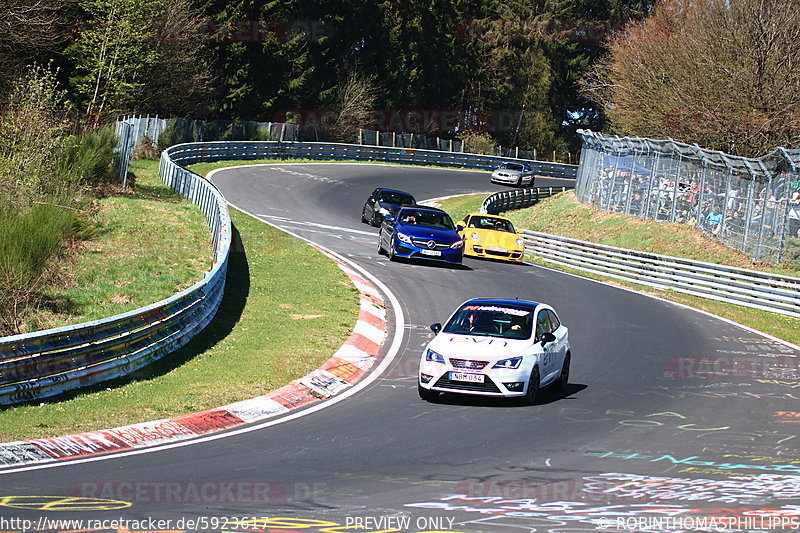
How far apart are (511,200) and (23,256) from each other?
3230 cm

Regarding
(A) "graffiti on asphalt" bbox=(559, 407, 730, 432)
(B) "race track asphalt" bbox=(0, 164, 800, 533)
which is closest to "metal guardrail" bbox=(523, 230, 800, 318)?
(B) "race track asphalt" bbox=(0, 164, 800, 533)

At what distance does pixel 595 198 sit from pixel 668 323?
20.5 meters

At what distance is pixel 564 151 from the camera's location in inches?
3794

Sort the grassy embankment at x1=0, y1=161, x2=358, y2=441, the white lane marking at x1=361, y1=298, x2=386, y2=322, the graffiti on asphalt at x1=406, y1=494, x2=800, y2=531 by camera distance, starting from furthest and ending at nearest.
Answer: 1. the white lane marking at x1=361, y1=298, x2=386, y2=322
2. the grassy embankment at x1=0, y1=161, x2=358, y2=441
3. the graffiti on asphalt at x1=406, y1=494, x2=800, y2=531

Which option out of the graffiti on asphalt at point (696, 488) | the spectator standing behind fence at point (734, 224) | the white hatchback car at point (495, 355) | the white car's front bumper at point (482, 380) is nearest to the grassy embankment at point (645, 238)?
the spectator standing behind fence at point (734, 224)

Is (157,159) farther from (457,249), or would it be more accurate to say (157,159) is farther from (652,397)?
(652,397)

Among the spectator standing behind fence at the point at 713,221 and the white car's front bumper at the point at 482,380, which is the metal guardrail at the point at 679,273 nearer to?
the spectator standing behind fence at the point at 713,221

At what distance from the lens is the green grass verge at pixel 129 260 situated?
18.6 meters

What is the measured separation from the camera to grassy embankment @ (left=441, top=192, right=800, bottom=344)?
22.8m

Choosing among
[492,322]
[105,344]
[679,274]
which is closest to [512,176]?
[679,274]

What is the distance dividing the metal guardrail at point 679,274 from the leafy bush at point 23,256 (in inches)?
644

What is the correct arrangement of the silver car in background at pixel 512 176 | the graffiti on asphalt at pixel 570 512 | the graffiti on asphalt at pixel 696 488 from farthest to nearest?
the silver car in background at pixel 512 176, the graffiti on asphalt at pixel 696 488, the graffiti on asphalt at pixel 570 512

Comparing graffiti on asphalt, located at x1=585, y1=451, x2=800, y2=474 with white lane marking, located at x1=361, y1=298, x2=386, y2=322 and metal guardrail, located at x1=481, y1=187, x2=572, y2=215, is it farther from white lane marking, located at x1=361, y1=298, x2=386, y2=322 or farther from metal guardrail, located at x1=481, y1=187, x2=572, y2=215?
metal guardrail, located at x1=481, y1=187, x2=572, y2=215

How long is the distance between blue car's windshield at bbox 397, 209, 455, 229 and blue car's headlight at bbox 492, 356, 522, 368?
14537mm
